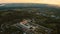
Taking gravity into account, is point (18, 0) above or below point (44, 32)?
above

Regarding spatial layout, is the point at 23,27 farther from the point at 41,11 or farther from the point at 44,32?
the point at 41,11

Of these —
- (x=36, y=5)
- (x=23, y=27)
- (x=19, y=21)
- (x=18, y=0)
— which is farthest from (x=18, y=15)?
(x=18, y=0)

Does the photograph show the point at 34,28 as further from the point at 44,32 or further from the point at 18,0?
the point at 18,0

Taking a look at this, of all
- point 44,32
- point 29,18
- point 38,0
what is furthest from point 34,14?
point 38,0

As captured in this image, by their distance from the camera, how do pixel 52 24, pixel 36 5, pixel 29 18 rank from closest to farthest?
pixel 52 24, pixel 29 18, pixel 36 5

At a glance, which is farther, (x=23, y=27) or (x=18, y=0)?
(x=18, y=0)

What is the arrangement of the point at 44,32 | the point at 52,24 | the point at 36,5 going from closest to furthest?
the point at 44,32, the point at 52,24, the point at 36,5

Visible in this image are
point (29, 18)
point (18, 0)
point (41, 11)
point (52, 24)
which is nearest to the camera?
point (52, 24)

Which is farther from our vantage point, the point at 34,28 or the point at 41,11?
the point at 41,11

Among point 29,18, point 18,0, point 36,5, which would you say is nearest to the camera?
point 29,18
